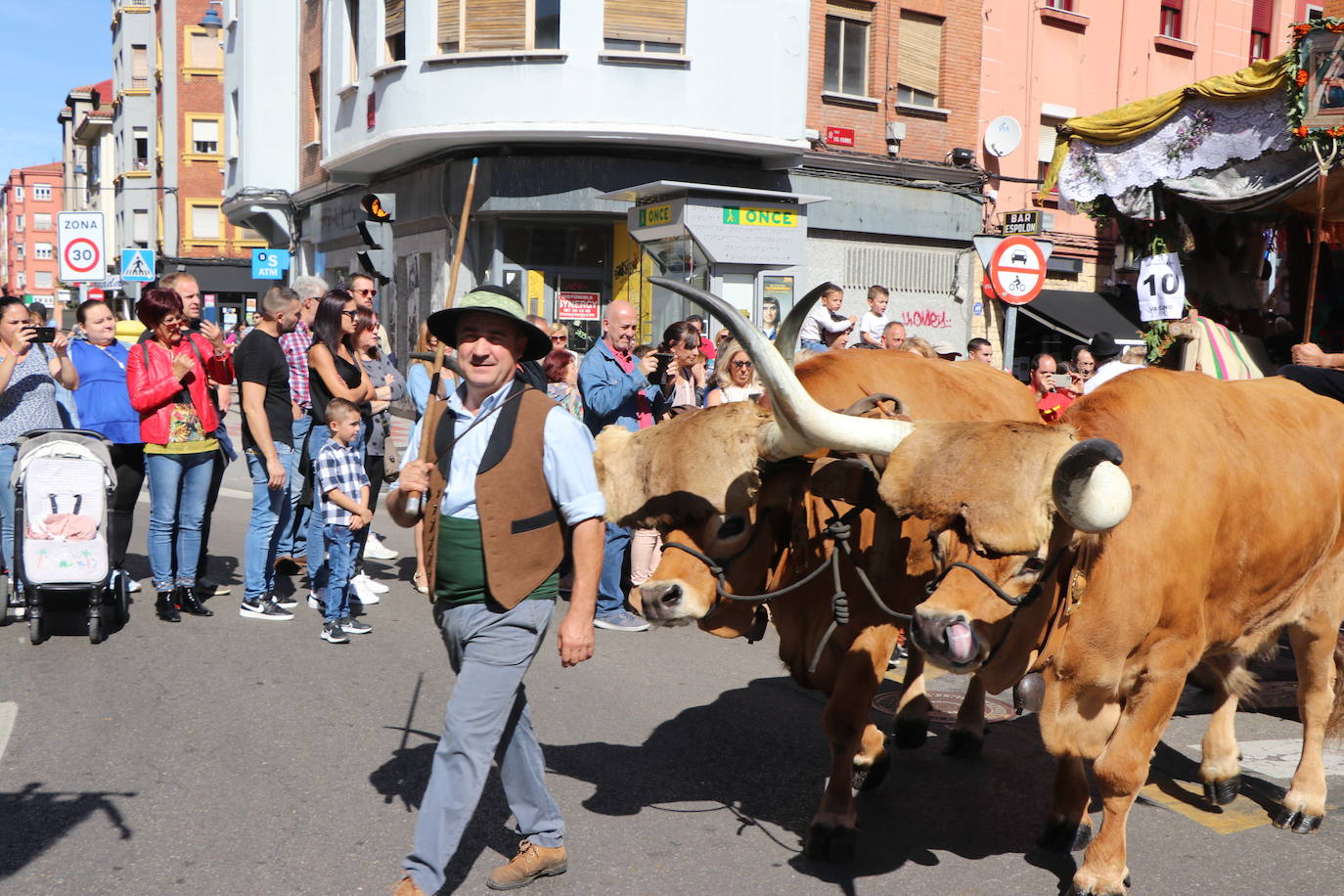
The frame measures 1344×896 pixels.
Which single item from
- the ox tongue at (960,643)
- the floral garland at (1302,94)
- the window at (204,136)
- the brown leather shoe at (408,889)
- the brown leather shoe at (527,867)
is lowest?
the brown leather shoe at (527,867)

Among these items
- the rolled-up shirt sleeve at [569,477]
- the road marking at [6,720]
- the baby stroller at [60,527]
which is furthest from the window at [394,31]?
the rolled-up shirt sleeve at [569,477]

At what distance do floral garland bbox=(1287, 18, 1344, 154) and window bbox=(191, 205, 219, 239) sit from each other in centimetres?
4095


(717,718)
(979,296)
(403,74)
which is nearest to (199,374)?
(717,718)

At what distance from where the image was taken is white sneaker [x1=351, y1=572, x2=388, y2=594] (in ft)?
28.3

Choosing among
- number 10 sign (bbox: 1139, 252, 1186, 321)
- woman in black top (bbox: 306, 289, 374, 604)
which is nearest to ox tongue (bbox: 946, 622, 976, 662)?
woman in black top (bbox: 306, 289, 374, 604)

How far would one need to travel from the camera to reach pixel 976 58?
66.1 ft

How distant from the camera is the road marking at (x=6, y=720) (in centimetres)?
545

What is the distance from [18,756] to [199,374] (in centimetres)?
311

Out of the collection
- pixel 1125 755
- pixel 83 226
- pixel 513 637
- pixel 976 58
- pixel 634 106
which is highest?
pixel 976 58

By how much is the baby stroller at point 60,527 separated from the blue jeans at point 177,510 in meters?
0.37

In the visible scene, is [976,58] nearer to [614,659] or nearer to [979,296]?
[979,296]

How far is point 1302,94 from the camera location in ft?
30.8

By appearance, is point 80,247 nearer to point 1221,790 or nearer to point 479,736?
point 479,736

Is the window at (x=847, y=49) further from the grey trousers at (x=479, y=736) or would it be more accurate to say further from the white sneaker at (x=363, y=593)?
the grey trousers at (x=479, y=736)
